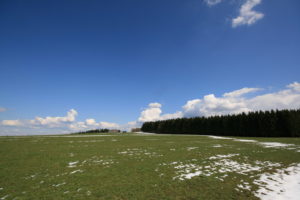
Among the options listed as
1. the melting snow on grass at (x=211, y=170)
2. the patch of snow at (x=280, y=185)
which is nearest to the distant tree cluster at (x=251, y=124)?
the melting snow on grass at (x=211, y=170)

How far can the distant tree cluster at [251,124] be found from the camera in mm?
43375

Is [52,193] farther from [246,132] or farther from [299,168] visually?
[246,132]

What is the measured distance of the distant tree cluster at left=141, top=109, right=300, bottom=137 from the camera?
142ft

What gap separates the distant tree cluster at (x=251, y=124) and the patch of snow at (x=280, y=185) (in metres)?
44.7

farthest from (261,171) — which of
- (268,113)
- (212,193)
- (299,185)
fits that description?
(268,113)

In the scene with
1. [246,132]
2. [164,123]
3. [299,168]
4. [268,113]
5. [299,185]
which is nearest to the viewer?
[299,185]

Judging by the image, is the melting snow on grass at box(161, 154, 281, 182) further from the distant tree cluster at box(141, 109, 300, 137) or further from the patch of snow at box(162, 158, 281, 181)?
the distant tree cluster at box(141, 109, 300, 137)

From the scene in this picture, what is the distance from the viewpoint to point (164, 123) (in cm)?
8956

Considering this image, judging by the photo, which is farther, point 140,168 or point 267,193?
point 140,168

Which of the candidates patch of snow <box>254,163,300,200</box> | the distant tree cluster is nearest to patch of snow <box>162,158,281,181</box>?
patch of snow <box>254,163,300,200</box>

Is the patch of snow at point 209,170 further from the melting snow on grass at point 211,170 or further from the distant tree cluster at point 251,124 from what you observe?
the distant tree cluster at point 251,124

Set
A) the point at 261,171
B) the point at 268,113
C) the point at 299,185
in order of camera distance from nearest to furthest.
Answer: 1. the point at 299,185
2. the point at 261,171
3. the point at 268,113

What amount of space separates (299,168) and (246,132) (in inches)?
1883

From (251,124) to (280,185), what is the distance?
168 feet
